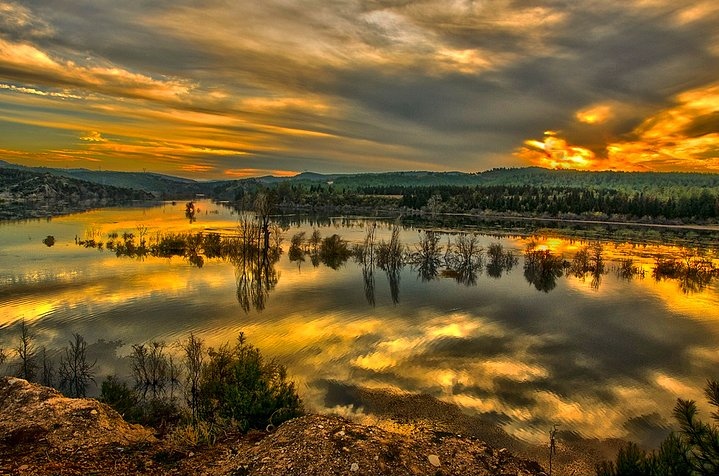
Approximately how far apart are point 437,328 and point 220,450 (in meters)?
17.0

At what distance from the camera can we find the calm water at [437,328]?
1681 centimetres

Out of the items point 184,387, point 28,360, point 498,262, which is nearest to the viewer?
point 184,387

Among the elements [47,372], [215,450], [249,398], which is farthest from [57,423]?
[47,372]

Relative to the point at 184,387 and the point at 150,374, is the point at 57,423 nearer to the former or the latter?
the point at 184,387

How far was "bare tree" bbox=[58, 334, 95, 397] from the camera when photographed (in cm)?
1565

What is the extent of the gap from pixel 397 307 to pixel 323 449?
20.8m

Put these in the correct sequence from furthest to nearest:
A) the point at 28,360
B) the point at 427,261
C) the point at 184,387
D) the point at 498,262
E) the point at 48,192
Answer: the point at 48,192
the point at 427,261
the point at 498,262
the point at 28,360
the point at 184,387

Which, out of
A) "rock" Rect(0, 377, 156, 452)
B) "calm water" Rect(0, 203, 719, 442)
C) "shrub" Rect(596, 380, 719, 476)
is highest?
"shrub" Rect(596, 380, 719, 476)

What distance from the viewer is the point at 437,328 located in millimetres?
24672

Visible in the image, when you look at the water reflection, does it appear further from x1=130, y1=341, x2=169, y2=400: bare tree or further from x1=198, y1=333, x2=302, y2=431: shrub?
x1=130, y1=341, x2=169, y2=400: bare tree

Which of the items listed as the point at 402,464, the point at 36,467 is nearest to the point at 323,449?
the point at 402,464

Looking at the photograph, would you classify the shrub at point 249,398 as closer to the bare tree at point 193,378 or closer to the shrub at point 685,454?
the bare tree at point 193,378

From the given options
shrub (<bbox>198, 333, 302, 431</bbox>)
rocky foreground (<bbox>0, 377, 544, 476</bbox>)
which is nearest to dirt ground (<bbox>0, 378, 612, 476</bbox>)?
rocky foreground (<bbox>0, 377, 544, 476</bbox>)

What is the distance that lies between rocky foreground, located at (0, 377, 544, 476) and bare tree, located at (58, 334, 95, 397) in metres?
4.96
